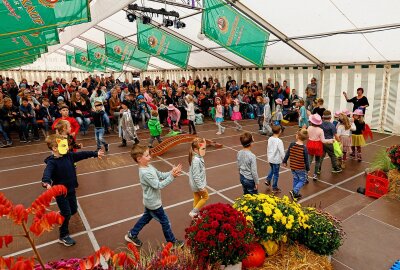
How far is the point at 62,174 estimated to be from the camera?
174 inches

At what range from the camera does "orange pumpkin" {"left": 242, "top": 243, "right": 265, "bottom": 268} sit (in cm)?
328

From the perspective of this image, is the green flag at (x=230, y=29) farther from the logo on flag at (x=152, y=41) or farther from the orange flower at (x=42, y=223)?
the orange flower at (x=42, y=223)

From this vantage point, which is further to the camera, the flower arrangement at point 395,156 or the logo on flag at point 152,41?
the logo on flag at point 152,41

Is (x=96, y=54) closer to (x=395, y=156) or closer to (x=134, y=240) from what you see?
(x=134, y=240)

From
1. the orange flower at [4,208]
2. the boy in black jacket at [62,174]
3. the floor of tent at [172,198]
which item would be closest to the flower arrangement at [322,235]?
the floor of tent at [172,198]

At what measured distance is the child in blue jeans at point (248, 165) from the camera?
5.05 meters

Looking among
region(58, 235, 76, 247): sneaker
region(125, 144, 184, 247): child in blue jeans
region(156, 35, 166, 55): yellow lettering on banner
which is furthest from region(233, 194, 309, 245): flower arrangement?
region(156, 35, 166, 55): yellow lettering on banner

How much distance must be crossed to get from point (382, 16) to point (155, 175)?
9.05 meters

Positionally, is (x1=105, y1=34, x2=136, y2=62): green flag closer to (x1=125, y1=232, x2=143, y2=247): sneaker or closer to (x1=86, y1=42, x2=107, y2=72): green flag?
(x1=86, y1=42, x2=107, y2=72): green flag

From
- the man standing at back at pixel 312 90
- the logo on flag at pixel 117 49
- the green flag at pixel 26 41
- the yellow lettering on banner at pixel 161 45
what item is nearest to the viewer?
the green flag at pixel 26 41

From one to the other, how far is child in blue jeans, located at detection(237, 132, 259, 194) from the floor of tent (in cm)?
119

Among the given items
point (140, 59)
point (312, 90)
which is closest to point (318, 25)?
point (312, 90)

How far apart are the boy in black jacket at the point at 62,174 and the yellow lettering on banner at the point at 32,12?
9.38 ft

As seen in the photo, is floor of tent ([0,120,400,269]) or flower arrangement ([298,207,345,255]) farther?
floor of tent ([0,120,400,269])
